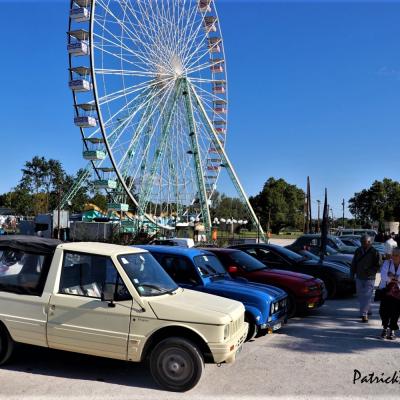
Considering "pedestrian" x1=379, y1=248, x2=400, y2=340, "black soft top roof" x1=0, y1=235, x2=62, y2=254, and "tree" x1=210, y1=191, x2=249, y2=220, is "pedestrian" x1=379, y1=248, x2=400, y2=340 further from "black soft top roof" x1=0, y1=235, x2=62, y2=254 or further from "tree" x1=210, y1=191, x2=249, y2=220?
"tree" x1=210, y1=191, x2=249, y2=220

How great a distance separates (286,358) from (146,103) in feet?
87.1

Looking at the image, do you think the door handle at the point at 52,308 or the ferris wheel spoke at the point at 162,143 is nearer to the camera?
the door handle at the point at 52,308

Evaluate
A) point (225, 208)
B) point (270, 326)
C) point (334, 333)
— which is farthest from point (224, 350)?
point (225, 208)

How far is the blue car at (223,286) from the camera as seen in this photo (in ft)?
25.0

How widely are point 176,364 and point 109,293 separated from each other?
41.5 inches

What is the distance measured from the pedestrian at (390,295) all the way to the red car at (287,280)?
178 centimetres

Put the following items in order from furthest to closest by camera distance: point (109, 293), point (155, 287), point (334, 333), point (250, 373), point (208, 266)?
point (334, 333) → point (208, 266) → point (250, 373) → point (155, 287) → point (109, 293)

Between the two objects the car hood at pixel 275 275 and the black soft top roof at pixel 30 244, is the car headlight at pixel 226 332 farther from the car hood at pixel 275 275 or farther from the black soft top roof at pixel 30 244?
the car hood at pixel 275 275

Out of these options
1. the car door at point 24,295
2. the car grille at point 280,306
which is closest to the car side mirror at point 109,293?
the car door at point 24,295

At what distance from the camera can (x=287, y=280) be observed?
9930mm

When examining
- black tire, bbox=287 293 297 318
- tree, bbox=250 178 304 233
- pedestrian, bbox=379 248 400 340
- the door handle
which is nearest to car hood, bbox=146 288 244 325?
the door handle

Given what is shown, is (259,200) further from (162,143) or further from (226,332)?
(226,332)

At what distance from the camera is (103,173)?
105 feet

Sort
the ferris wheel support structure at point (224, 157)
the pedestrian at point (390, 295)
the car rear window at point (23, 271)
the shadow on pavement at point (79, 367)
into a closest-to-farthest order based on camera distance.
Result: the shadow on pavement at point (79, 367) → the car rear window at point (23, 271) → the pedestrian at point (390, 295) → the ferris wheel support structure at point (224, 157)
